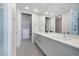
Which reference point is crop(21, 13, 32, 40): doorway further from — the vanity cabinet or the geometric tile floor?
the vanity cabinet

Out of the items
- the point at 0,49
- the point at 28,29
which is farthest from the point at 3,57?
the point at 28,29

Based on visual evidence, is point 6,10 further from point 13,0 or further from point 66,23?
point 66,23

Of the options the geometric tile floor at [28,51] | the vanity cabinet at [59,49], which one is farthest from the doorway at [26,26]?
the vanity cabinet at [59,49]

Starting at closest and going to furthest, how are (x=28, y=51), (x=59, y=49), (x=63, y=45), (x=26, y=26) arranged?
1. (x=63, y=45)
2. (x=59, y=49)
3. (x=28, y=51)
4. (x=26, y=26)

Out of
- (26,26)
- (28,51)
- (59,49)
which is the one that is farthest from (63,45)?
(26,26)

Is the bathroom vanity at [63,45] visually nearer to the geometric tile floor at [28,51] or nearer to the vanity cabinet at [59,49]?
the vanity cabinet at [59,49]

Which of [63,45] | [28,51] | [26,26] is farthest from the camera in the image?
[26,26]

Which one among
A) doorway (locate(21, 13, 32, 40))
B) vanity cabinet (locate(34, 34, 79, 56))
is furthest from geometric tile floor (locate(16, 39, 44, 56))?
doorway (locate(21, 13, 32, 40))

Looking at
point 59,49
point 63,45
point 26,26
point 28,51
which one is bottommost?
point 28,51

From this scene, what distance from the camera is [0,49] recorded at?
3.01 feet

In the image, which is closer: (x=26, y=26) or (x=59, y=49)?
(x=59, y=49)

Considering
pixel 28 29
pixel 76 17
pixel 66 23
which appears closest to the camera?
pixel 76 17

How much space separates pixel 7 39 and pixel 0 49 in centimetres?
12

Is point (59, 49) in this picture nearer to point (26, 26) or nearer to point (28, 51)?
point (28, 51)
